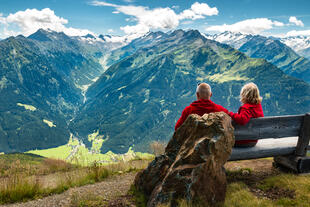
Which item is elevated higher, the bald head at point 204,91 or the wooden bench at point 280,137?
the bald head at point 204,91

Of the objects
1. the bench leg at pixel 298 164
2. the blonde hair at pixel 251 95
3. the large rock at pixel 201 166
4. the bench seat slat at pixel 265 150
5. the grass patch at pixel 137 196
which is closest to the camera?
the large rock at pixel 201 166

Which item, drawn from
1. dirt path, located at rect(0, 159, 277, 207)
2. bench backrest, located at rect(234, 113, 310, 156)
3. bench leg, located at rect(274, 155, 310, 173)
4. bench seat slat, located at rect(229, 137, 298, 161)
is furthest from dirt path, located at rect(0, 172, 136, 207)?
bench leg, located at rect(274, 155, 310, 173)

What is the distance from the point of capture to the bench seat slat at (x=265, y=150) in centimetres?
684

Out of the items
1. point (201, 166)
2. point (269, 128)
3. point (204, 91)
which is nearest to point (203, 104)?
point (204, 91)

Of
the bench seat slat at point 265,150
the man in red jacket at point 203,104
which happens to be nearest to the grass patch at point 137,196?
the man in red jacket at point 203,104

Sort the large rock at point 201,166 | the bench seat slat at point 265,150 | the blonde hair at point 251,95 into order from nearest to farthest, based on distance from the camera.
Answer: the large rock at point 201,166, the blonde hair at point 251,95, the bench seat slat at point 265,150

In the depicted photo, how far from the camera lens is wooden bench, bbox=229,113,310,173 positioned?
254 inches

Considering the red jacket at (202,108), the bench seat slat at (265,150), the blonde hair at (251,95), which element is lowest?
the bench seat slat at (265,150)

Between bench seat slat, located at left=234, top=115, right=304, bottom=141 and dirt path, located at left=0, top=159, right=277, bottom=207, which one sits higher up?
bench seat slat, located at left=234, top=115, right=304, bottom=141

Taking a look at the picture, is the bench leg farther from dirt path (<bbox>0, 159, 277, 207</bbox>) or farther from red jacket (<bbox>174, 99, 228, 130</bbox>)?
red jacket (<bbox>174, 99, 228, 130</bbox>)

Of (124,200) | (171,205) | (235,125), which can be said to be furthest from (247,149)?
(124,200)

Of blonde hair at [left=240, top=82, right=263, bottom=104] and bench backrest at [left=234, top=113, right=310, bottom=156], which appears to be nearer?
bench backrest at [left=234, top=113, right=310, bottom=156]

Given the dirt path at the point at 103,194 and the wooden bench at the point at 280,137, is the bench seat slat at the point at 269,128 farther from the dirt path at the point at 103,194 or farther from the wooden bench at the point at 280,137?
the dirt path at the point at 103,194

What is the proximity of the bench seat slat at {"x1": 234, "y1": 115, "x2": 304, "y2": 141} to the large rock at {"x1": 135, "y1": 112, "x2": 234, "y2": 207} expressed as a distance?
4.09ft
